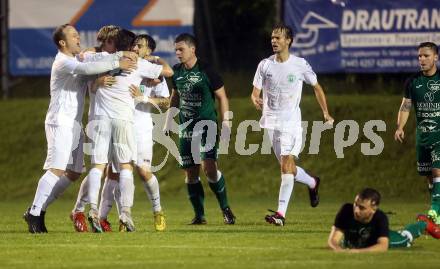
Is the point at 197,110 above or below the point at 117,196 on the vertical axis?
above

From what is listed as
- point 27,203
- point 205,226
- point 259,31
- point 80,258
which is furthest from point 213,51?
point 80,258

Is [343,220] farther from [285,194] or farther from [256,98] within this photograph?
[256,98]

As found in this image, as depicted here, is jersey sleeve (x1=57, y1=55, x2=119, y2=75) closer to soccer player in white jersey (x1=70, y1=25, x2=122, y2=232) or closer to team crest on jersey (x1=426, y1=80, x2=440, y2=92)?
soccer player in white jersey (x1=70, y1=25, x2=122, y2=232)

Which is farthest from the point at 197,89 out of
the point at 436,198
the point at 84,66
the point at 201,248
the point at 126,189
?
the point at 201,248

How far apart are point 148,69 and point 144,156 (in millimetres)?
1314

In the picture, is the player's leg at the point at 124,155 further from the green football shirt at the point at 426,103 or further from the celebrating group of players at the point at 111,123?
the green football shirt at the point at 426,103

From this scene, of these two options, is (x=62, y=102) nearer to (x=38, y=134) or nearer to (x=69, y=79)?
(x=69, y=79)

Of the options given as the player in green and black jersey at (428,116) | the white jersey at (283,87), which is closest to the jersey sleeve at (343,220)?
the player in green and black jersey at (428,116)

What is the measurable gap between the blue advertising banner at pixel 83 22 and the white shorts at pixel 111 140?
12.3 meters

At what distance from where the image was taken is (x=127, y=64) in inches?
611

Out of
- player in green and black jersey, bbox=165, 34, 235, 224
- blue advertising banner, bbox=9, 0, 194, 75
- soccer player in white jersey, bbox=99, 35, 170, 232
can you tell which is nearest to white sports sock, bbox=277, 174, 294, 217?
player in green and black jersey, bbox=165, 34, 235, 224

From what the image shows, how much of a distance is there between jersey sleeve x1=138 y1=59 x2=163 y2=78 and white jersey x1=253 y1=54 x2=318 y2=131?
2.28m

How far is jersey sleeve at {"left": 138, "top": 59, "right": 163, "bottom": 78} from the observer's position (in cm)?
1591

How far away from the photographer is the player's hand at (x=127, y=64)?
50.8 feet
